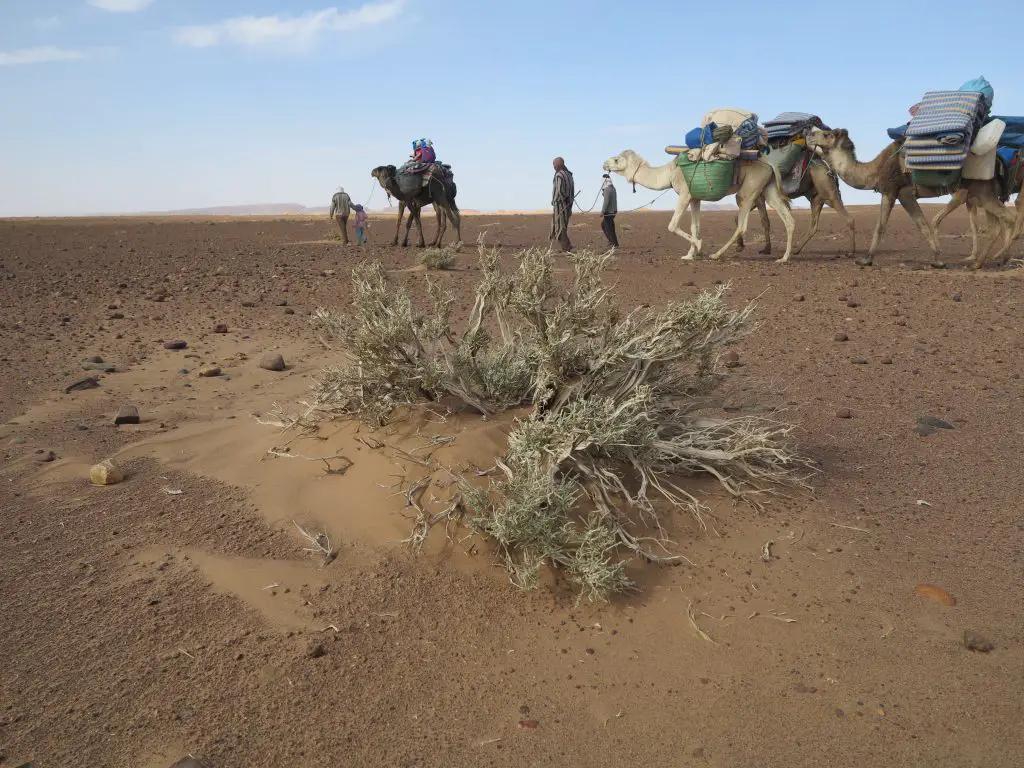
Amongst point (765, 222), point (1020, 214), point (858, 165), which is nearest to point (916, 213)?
point (858, 165)

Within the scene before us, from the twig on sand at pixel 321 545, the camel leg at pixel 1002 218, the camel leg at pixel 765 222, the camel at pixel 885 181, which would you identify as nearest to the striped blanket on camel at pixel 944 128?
the camel at pixel 885 181

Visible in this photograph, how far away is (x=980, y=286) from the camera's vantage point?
37.3 feet

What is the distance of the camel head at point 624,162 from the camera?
15.8m

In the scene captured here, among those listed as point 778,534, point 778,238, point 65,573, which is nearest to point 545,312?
point 778,534

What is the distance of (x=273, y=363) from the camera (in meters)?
7.60

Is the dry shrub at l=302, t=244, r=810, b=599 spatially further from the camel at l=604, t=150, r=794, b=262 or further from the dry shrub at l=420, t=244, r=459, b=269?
the camel at l=604, t=150, r=794, b=262

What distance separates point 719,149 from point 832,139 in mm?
2165

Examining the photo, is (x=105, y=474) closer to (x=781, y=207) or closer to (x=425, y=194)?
(x=781, y=207)

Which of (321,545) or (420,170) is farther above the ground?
(420,170)

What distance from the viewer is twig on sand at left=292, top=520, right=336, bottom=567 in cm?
398

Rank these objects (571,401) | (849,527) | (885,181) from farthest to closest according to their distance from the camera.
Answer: (885,181) < (571,401) < (849,527)

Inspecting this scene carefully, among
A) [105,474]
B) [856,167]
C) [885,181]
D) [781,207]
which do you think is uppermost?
[856,167]

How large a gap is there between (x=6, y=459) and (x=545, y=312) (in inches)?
145

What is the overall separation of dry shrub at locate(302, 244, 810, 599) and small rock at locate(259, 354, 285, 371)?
272 cm
